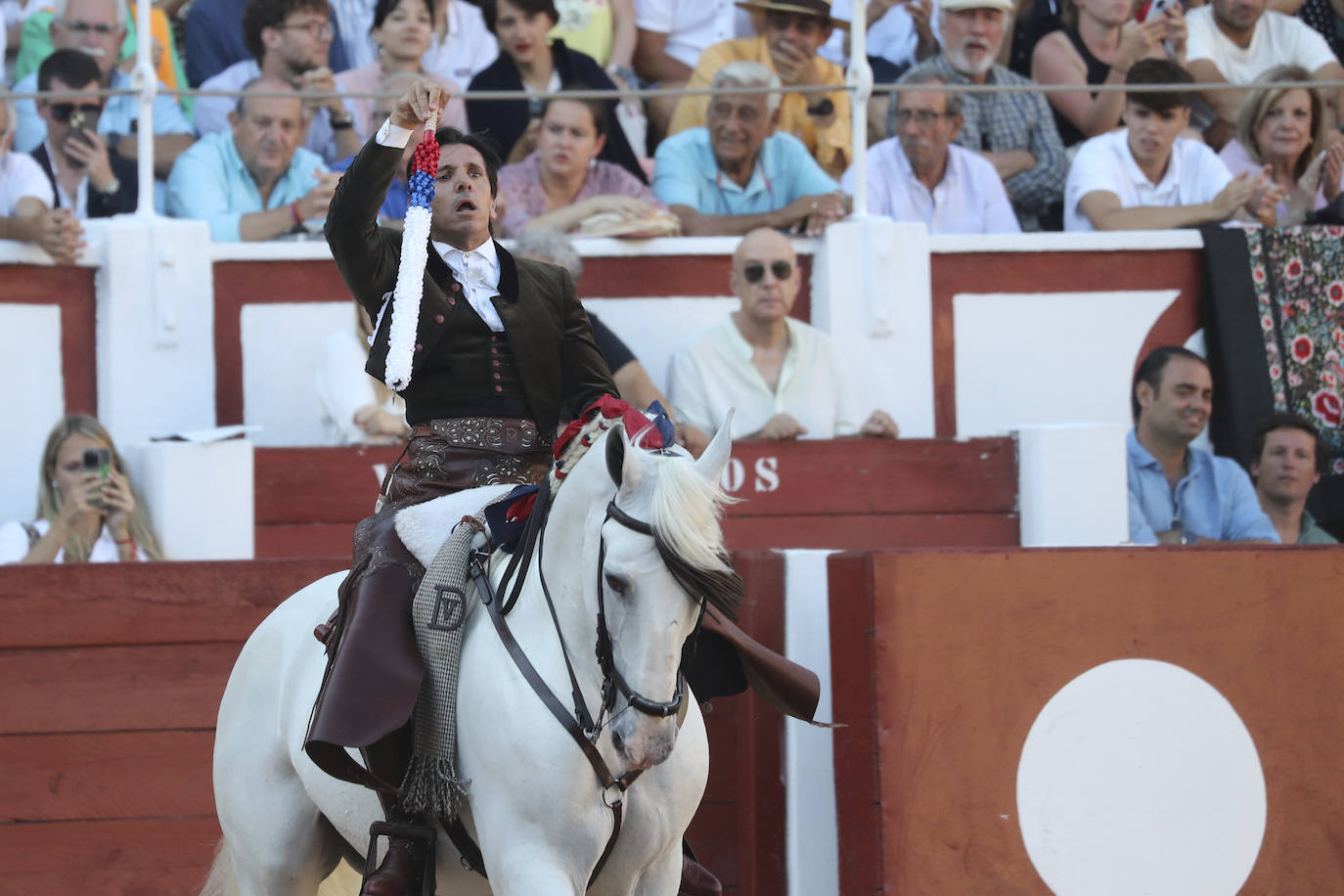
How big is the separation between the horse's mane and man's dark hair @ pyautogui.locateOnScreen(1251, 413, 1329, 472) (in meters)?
4.24

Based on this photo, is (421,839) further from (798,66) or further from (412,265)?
(798,66)

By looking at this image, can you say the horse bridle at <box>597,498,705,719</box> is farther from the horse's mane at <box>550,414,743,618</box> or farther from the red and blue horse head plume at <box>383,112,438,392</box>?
the red and blue horse head plume at <box>383,112,438,392</box>

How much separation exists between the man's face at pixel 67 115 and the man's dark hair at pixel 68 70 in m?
0.01

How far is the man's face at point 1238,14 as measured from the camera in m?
8.49

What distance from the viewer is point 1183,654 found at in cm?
468

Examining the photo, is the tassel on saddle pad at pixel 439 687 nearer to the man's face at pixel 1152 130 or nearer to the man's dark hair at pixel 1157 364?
the man's dark hair at pixel 1157 364

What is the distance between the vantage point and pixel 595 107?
7.39 meters

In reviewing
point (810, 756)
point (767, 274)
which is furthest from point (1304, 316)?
point (810, 756)

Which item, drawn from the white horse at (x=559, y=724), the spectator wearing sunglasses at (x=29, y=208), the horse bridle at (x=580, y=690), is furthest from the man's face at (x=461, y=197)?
the spectator wearing sunglasses at (x=29, y=208)

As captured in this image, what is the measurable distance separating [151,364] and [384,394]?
107cm

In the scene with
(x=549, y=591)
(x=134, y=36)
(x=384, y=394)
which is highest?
(x=134, y=36)

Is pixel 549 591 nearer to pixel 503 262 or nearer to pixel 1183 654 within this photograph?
pixel 503 262

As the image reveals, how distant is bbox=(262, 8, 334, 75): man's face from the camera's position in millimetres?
7426

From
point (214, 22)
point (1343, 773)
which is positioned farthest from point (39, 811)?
point (214, 22)
